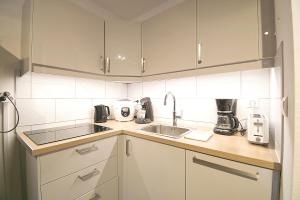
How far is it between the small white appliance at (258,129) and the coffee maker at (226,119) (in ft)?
0.67

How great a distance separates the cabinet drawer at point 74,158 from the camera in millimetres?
812

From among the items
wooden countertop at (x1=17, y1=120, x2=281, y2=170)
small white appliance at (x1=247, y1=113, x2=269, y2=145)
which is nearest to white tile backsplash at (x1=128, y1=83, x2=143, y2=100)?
wooden countertop at (x1=17, y1=120, x2=281, y2=170)

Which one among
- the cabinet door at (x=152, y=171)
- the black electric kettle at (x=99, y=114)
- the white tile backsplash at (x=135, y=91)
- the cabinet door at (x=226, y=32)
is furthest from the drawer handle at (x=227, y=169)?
the white tile backsplash at (x=135, y=91)

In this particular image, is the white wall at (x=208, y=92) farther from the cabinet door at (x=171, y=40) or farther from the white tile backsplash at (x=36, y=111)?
the white tile backsplash at (x=36, y=111)

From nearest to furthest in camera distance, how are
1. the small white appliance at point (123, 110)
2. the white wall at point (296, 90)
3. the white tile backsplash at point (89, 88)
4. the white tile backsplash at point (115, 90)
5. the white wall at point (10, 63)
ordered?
the white wall at point (296, 90), the white wall at point (10, 63), the white tile backsplash at point (89, 88), the small white appliance at point (123, 110), the white tile backsplash at point (115, 90)

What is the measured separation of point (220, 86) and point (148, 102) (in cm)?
78

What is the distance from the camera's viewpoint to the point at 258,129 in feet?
2.66

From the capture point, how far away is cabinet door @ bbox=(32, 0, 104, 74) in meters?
0.96

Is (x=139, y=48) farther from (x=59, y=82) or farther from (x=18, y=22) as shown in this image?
(x=18, y=22)

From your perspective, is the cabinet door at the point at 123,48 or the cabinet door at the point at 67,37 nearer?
the cabinet door at the point at 67,37

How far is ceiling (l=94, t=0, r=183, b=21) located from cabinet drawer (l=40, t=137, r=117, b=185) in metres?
1.52

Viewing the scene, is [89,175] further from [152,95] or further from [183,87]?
[183,87]

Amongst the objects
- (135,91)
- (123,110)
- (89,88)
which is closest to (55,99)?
(89,88)

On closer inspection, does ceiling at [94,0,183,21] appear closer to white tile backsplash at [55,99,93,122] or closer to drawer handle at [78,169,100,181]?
white tile backsplash at [55,99,93,122]
